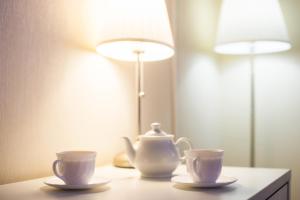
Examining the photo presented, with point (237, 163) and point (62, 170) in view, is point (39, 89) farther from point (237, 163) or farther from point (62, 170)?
point (237, 163)

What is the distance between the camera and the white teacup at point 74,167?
0.88 meters

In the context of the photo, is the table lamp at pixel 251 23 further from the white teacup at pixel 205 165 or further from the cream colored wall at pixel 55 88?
the white teacup at pixel 205 165

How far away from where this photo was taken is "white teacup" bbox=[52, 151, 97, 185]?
0.88m

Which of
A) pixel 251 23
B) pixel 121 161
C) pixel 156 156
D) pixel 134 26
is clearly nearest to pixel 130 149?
pixel 156 156

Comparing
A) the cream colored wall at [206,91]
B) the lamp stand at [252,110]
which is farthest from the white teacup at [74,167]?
the lamp stand at [252,110]

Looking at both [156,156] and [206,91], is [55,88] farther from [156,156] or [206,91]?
[206,91]

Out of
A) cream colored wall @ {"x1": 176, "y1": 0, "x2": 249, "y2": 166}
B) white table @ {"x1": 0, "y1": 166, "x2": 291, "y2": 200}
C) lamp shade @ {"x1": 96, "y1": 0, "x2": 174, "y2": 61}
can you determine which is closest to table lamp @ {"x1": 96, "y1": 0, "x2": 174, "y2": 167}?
lamp shade @ {"x1": 96, "y1": 0, "x2": 174, "y2": 61}

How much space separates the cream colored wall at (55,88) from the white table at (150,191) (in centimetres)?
11

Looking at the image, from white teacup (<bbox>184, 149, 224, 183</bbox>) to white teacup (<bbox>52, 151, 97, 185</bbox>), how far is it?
226 millimetres

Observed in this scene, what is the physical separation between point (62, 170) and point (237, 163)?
152 centimetres

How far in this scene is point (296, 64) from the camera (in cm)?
207

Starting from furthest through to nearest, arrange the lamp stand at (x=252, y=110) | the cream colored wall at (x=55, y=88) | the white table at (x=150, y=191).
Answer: the lamp stand at (x=252, y=110) < the cream colored wall at (x=55, y=88) < the white table at (x=150, y=191)

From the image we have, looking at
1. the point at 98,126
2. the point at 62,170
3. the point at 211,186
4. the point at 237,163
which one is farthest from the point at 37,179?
the point at 237,163

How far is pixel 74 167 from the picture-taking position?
0.87 meters
